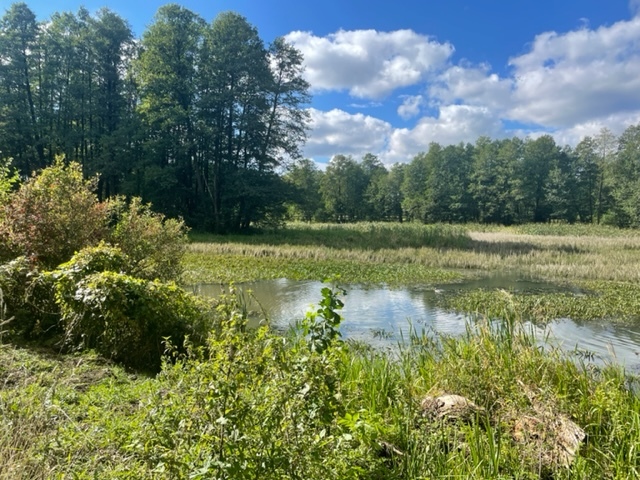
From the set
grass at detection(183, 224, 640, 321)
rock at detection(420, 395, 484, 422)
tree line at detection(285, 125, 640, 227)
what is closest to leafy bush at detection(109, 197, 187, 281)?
grass at detection(183, 224, 640, 321)

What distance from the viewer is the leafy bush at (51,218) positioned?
22.9ft

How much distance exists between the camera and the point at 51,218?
721cm

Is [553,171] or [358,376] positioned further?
[553,171]

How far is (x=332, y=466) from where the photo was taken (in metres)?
2.16

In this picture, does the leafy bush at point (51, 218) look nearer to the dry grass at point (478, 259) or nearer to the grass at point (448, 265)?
the grass at point (448, 265)

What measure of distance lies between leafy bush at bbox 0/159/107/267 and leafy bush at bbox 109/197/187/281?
2.19ft

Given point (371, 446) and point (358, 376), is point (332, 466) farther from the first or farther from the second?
point (358, 376)

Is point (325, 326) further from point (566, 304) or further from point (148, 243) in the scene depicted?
point (566, 304)

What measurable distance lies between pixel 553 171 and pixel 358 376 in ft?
200

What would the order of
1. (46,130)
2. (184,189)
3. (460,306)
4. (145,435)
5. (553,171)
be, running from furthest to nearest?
(553,171), (184,189), (46,130), (460,306), (145,435)

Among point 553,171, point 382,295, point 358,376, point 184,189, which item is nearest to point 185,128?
point 184,189

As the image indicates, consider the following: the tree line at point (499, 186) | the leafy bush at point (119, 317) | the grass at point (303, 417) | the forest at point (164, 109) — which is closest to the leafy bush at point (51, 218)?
the leafy bush at point (119, 317)

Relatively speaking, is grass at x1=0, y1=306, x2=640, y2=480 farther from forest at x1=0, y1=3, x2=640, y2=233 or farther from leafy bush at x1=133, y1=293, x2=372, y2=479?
forest at x1=0, y1=3, x2=640, y2=233

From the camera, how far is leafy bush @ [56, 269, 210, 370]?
5336 millimetres
